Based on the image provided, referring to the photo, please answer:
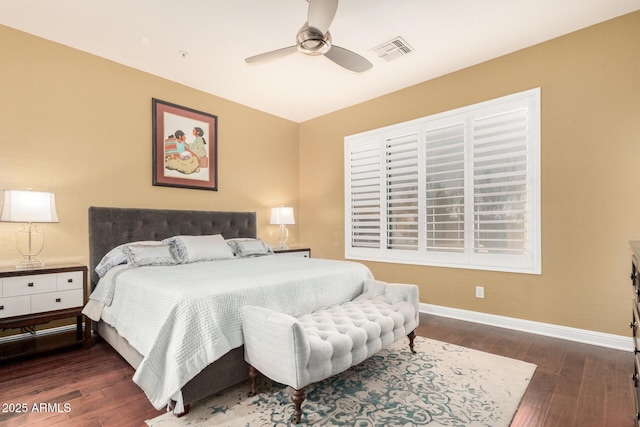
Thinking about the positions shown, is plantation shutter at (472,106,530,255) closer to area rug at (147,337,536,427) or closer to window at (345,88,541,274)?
window at (345,88,541,274)

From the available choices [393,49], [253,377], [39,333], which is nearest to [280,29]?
[393,49]

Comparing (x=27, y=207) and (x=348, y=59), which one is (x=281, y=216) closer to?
(x=348, y=59)

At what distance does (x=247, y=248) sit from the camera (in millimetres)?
3934

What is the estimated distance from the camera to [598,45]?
9.59 ft

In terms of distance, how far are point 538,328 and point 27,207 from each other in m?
4.84

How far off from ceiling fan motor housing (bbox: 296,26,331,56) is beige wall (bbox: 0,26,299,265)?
7.65 feet

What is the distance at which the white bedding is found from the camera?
1811mm

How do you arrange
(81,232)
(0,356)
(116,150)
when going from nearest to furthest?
(0,356), (81,232), (116,150)

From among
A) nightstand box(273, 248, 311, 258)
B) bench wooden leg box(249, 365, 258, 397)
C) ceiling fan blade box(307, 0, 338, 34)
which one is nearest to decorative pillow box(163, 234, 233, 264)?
nightstand box(273, 248, 311, 258)

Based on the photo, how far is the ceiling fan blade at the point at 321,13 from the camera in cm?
213

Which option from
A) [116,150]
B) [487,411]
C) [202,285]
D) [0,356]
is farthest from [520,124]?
[0,356]

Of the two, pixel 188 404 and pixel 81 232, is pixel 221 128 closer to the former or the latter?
pixel 81 232

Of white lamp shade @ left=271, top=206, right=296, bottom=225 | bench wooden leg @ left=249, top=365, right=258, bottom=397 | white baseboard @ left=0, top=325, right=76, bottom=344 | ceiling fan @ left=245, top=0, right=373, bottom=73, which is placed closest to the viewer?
bench wooden leg @ left=249, top=365, right=258, bottom=397

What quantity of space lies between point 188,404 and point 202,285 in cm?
68
